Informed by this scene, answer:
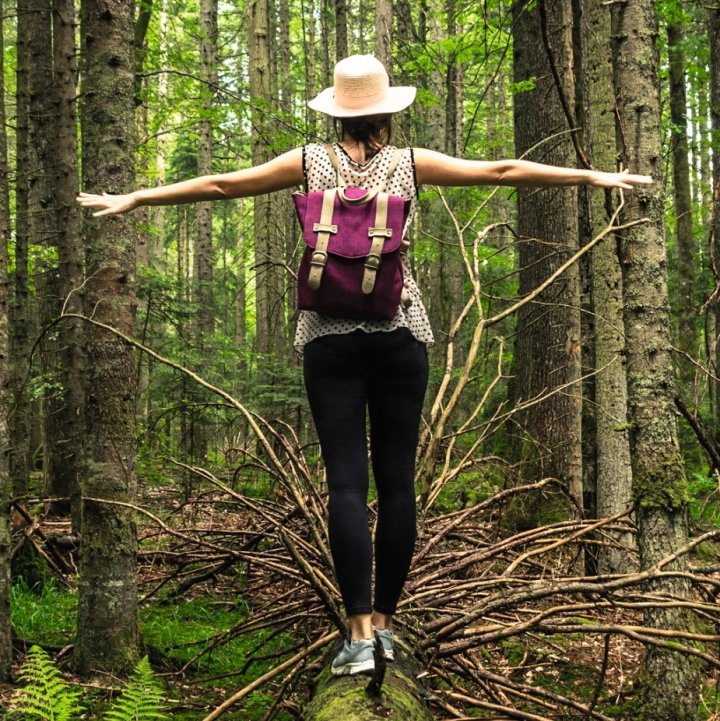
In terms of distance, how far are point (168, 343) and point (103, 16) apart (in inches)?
296

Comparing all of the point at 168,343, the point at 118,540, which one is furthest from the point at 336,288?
the point at 168,343

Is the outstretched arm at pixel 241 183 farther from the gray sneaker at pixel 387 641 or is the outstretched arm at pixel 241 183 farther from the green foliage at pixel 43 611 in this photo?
the green foliage at pixel 43 611

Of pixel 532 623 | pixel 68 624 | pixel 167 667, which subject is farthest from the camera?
pixel 68 624

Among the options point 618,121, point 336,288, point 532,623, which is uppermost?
point 618,121

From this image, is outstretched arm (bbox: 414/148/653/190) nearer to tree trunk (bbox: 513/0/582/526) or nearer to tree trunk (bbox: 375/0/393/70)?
tree trunk (bbox: 513/0/582/526)

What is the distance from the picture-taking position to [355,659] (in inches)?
100

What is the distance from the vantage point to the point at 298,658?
3.15 m

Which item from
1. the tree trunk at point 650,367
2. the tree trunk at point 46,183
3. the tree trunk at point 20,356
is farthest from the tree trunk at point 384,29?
the tree trunk at point 650,367

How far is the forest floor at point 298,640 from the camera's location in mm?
3156

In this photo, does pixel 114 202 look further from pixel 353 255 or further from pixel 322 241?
pixel 353 255

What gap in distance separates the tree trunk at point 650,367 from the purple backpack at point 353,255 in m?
1.44

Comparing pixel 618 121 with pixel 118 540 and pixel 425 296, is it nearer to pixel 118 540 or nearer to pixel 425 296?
pixel 118 540

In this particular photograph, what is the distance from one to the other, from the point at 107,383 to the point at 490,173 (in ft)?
7.22

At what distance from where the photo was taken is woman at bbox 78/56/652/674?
8.88 ft
